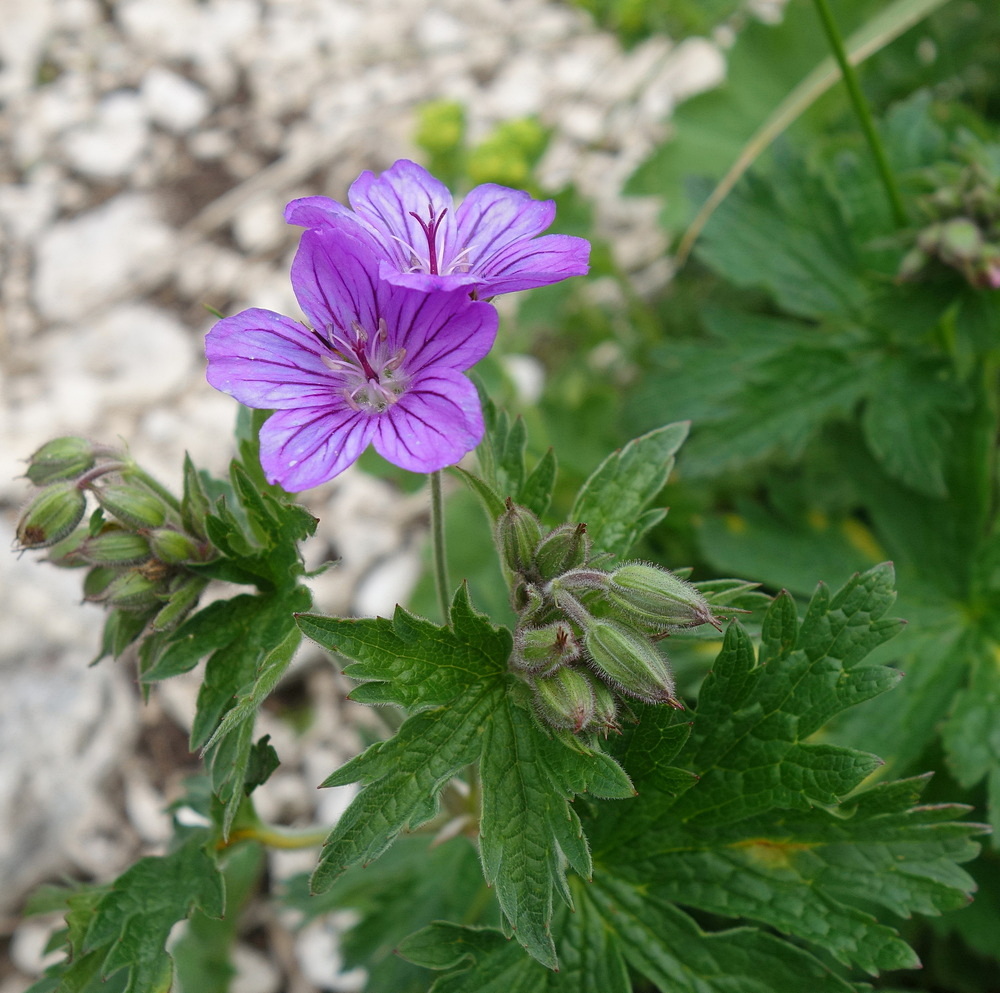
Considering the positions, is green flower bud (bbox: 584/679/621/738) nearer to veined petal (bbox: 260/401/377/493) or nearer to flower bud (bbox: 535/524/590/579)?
flower bud (bbox: 535/524/590/579)

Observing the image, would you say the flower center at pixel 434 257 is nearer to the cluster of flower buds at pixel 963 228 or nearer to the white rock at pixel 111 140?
the cluster of flower buds at pixel 963 228

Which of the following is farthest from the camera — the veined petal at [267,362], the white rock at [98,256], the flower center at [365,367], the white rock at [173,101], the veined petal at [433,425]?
the white rock at [173,101]

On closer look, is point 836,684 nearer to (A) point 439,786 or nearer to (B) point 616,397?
(A) point 439,786

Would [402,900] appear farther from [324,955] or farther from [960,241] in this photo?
Result: [960,241]

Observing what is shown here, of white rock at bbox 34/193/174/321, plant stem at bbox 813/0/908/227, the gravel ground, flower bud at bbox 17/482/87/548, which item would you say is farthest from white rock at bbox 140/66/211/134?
flower bud at bbox 17/482/87/548

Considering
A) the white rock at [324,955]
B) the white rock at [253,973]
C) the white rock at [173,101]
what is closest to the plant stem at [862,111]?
the white rock at [324,955]
